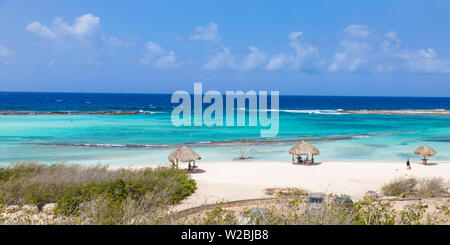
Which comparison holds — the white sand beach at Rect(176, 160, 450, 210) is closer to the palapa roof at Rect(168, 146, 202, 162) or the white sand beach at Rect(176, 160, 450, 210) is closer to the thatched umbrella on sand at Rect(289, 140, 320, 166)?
the thatched umbrella on sand at Rect(289, 140, 320, 166)

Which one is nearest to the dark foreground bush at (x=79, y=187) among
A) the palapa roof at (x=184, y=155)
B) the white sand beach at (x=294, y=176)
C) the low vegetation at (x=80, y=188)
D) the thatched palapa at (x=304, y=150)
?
the low vegetation at (x=80, y=188)

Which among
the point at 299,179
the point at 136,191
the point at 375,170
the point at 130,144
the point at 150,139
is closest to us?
the point at 136,191

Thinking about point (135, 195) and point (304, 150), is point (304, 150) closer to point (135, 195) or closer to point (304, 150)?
point (304, 150)

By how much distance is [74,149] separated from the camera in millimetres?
26312

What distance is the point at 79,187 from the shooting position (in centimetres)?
1073

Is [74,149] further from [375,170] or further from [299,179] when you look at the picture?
[375,170]

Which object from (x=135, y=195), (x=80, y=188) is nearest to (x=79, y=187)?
(x=80, y=188)

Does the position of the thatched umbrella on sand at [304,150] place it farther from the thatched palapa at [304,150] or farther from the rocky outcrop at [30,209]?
the rocky outcrop at [30,209]

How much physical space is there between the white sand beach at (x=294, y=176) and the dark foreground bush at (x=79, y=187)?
0.90 metres

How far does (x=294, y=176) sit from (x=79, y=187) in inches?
412

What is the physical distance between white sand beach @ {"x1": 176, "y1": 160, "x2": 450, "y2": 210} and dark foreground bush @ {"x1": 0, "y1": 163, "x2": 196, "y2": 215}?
901mm
